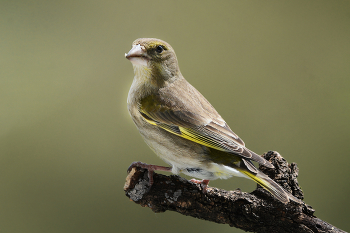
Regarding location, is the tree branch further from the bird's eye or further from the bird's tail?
the bird's eye

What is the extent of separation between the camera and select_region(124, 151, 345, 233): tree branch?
1837 mm

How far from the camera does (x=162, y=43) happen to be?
1905 mm

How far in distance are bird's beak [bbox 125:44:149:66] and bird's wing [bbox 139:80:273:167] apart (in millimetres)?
216

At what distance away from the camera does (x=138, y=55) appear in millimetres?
1801

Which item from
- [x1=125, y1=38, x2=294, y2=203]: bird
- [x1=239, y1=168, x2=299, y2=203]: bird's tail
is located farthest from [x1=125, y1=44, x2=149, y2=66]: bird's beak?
[x1=239, y1=168, x2=299, y2=203]: bird's tail

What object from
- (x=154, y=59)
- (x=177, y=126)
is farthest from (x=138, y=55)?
(x=177, y=126)

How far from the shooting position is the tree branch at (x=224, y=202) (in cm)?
184

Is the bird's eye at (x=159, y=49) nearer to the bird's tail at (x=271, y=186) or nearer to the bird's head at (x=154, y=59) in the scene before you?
the bird's head at (x=154, y=59)

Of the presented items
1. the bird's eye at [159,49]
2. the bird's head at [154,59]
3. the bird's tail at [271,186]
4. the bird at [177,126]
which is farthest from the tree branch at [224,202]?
the bird's eye at [159,49]

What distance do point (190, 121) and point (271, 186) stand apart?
0.56 m

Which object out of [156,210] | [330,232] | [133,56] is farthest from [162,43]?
[330,232]

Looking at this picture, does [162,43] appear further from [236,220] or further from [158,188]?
[236,220]

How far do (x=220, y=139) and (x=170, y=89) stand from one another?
17.5 inches

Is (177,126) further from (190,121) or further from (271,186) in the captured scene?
(271,186)
